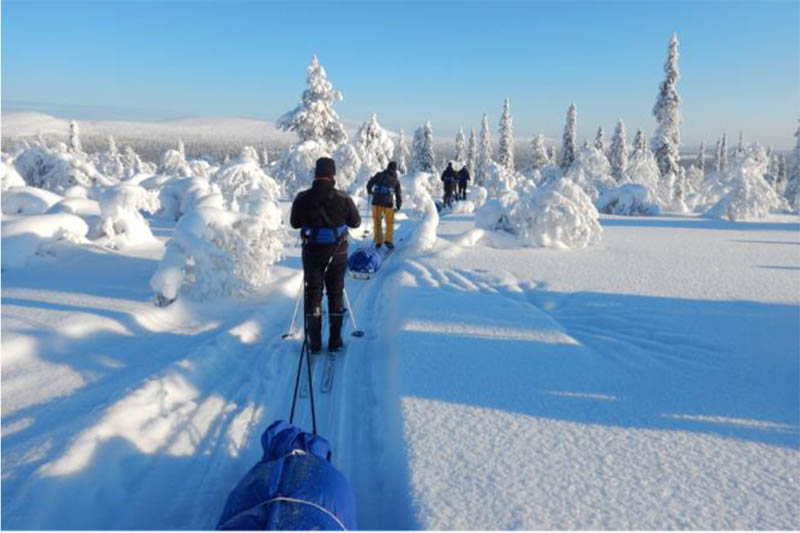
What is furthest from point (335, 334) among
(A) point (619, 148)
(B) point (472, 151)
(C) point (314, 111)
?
(B) point (472, 151)

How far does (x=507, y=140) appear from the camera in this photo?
56.3m

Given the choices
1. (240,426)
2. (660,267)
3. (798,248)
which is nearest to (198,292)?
(240,426)

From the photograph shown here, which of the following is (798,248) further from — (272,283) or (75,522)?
(75,522)

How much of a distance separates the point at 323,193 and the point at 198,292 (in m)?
2.83

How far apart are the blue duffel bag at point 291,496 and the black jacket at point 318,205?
2.98 metres

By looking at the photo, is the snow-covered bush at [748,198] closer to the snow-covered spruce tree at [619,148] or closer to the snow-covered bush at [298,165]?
the snow-covered bush at [298,165]

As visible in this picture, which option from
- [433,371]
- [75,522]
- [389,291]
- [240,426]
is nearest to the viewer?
[75,522]

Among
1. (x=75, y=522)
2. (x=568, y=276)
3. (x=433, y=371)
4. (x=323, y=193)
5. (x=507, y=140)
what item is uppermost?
(x=507, y=140)

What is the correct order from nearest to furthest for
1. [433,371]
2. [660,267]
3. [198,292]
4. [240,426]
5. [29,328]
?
[240,426]
[433,371]
[29,328]
[198,292]
[660,267]

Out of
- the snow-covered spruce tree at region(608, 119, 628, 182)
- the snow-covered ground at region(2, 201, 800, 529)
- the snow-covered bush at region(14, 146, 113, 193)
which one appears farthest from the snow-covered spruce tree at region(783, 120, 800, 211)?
the snow-covered bush at region(14, 146, 113, 193)

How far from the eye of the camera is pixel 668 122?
106 ft

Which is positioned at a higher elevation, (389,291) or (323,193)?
(323,193)

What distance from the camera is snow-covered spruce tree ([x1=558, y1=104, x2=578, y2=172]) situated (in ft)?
163

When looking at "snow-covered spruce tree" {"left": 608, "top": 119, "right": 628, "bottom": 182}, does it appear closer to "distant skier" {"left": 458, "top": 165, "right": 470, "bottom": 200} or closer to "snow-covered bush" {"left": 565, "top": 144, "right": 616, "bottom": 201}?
"snow-covered bush" {"left": 565, "top": 144, "right": 616, "bottom": 201}
